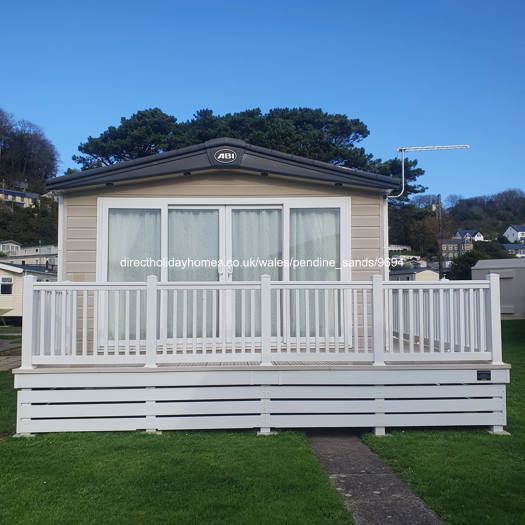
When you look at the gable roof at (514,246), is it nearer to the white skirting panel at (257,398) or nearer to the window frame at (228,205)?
the window frame at (228,205)

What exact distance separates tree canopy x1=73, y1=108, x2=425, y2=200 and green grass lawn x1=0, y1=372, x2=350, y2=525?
71.9 feet

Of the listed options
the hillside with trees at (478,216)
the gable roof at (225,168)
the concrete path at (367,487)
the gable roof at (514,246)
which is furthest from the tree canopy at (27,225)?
the concrete path at (367,487)

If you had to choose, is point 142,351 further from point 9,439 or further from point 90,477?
point 90,477

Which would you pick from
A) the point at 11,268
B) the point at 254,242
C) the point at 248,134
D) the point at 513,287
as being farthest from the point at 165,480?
the point at 248,134

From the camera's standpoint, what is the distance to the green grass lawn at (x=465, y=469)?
292cm

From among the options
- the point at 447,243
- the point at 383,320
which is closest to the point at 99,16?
the point at 383,320

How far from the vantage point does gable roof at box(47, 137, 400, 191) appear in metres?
5.55

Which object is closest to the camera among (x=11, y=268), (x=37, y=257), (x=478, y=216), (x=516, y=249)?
(x=11, y=268)

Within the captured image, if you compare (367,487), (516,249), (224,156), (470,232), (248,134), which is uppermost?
(248,134)

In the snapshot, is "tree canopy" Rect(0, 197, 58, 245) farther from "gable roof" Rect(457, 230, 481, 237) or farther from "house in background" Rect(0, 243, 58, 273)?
"gable roof" Rect(457, 230, 481, 237)

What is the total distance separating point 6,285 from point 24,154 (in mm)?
43753

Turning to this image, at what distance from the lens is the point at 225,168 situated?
566 cm

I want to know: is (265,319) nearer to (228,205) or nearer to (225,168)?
(228,205)

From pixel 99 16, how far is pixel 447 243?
129 ft
